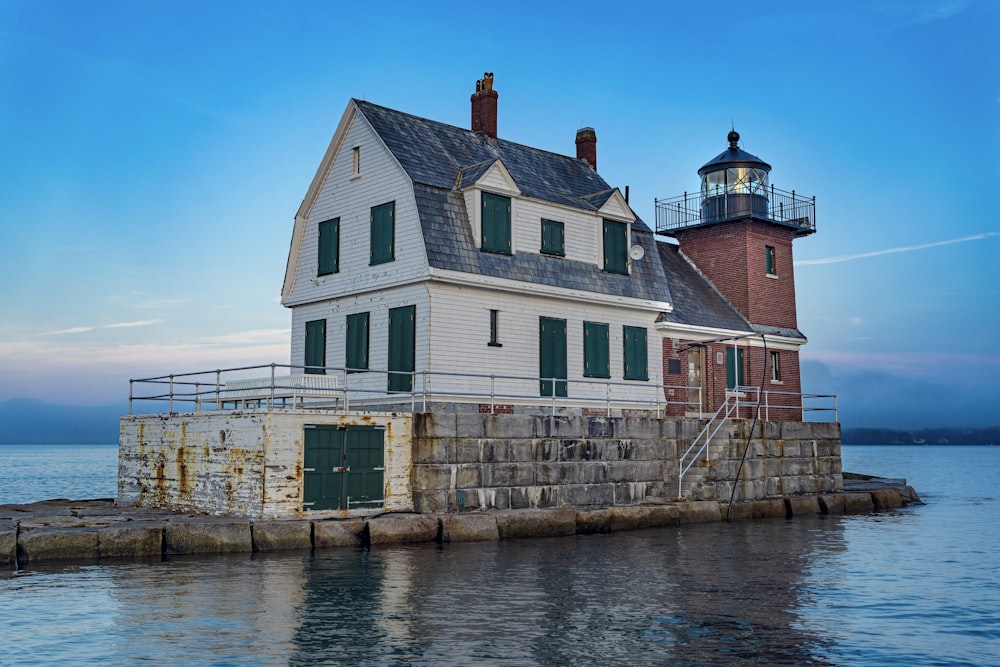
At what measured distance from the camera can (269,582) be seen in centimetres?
1659

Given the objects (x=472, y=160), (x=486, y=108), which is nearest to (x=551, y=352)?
(x=472, y=160)

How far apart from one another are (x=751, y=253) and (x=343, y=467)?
1959 centimetres

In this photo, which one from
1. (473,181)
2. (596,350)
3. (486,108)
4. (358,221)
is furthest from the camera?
(486,108)

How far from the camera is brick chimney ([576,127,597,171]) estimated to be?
34.2 meters

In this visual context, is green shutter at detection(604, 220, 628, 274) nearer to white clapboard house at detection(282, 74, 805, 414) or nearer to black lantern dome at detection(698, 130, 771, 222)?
white clapboard house at detection(282, 74, 805, 414)

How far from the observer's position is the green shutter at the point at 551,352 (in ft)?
88.5

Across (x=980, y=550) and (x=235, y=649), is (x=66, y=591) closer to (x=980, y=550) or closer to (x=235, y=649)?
(x=235, y=649)

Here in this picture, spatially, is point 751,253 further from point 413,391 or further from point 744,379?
point 413,391

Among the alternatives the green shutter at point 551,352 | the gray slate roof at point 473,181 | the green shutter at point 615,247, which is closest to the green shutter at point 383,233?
the gray slate roof at point 473,181

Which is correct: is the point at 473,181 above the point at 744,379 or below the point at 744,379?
above

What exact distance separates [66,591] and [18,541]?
11.4ft

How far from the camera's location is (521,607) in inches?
589

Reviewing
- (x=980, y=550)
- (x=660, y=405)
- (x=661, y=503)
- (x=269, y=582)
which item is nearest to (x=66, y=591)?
(x=269, y=582)

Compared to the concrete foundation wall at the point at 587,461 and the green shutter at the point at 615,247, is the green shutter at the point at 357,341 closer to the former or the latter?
the concrete foundation wall at the point at 587,461
